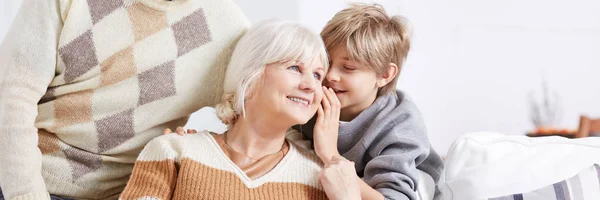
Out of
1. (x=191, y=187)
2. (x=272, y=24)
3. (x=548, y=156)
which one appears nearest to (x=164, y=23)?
(x=272, y=24)

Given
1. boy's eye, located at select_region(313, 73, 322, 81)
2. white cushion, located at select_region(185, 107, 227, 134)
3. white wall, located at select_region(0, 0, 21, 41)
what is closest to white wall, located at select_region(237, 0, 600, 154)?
white cushion, located at select_region(185, 107, 227, 134)

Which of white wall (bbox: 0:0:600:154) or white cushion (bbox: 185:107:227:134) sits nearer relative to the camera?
white cushion (bbox: 185:107:227:134)

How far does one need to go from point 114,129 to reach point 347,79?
55 cm

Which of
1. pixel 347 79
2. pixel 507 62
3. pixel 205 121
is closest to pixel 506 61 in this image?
pixel 507 62

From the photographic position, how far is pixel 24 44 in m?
1.76

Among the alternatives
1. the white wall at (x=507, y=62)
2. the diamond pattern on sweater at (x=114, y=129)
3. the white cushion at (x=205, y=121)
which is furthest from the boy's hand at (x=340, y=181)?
the white wall at (x=507, y=62)

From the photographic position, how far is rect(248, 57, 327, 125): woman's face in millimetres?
1779

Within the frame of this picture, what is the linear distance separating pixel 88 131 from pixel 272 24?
0.49m

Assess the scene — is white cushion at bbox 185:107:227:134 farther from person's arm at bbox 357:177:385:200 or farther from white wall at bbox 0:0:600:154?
white wall at bbox 0:0:600:154

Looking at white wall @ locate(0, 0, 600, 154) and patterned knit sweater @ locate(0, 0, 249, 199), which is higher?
patterned knit sweater @ locate(0, 0, 249, 199)

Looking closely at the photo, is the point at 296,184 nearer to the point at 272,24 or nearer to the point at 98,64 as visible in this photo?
the point at 272,24

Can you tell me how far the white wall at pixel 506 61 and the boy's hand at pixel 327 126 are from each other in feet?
8.76

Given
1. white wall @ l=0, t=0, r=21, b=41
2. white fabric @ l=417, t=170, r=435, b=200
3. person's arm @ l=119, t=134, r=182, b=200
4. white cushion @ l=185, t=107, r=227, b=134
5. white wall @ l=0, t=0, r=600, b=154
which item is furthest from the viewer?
white wall @ l=0, t=0, r=600, b=154

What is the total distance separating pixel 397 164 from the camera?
1854 mm
